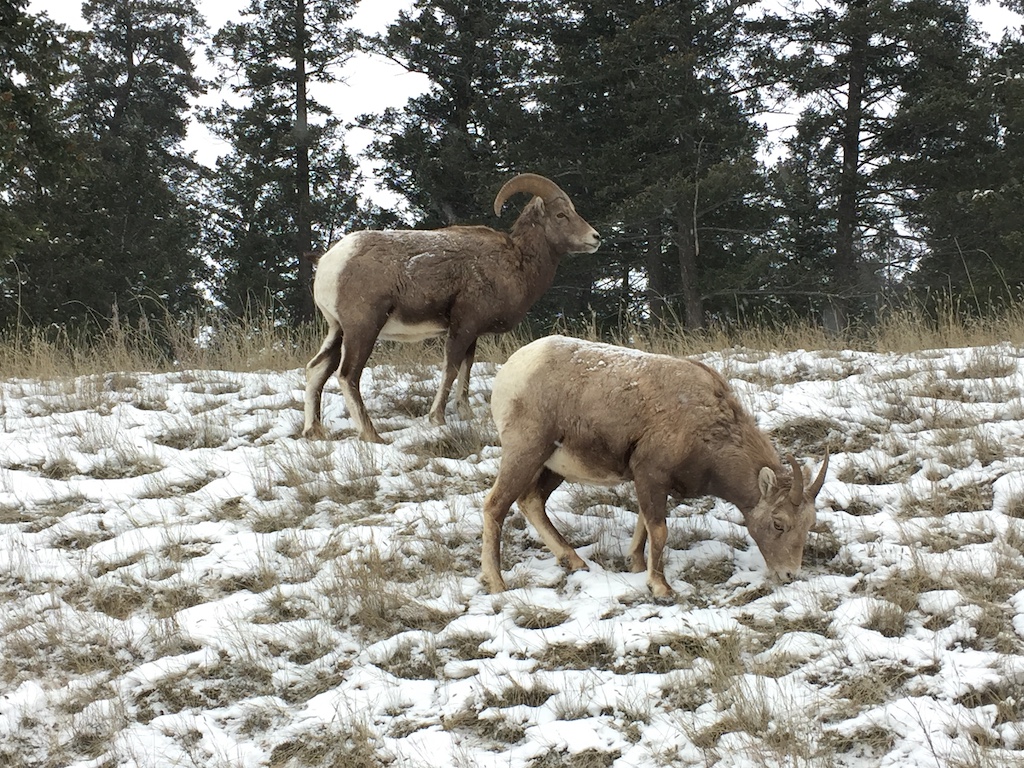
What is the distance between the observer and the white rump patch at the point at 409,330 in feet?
26.1

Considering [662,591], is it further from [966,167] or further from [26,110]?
[966,167]

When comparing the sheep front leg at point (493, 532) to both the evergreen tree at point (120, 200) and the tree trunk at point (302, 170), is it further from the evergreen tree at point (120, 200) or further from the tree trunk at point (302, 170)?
the tree trunk at point (302, 170)

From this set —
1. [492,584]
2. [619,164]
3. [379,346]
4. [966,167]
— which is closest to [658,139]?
[619,164]

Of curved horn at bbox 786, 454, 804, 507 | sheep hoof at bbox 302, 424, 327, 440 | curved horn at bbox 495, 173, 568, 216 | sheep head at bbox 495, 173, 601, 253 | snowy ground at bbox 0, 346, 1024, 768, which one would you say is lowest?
snowy ground at bbox 0, 346, 1024, 768

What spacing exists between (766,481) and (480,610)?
1820 mm

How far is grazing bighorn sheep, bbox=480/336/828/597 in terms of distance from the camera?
542cm

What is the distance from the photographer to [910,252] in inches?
806

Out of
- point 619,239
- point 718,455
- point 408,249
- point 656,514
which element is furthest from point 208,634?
point 619,239

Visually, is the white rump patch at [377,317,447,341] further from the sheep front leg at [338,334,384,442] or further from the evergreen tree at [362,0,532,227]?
the evergreen tree at [362,0,532,227]

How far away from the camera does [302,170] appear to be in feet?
77.6

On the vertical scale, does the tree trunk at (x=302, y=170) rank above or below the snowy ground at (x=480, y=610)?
above

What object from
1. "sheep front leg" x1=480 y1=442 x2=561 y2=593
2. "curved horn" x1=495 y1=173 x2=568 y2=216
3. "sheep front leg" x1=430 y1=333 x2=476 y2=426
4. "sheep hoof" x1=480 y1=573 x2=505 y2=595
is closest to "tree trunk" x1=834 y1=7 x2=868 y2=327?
"curved horn" x1=495 y1=173 x2=568 y2=216

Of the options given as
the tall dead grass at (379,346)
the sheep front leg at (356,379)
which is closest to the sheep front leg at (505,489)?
the sheep front leg at (356,379)

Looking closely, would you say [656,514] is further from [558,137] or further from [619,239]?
[558,137]
